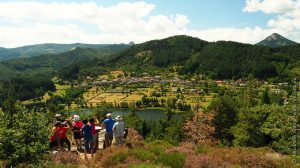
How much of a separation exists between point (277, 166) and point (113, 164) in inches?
279

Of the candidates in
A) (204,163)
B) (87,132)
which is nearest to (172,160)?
(204,163)

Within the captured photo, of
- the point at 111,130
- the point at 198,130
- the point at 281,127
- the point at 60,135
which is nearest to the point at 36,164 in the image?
the point at 60,135

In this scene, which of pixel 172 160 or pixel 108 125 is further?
pixel 108 125

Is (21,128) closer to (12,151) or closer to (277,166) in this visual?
(12,151)

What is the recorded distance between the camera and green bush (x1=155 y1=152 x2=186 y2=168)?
13.5 metres

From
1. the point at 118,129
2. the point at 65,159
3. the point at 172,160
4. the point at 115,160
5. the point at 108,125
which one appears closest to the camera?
the point at 172,160

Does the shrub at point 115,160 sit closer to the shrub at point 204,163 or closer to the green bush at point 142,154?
the green bush at point 142,154

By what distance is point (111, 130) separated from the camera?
20.0m

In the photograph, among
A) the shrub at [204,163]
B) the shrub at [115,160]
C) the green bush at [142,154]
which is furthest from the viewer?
the green bush at [142,154]

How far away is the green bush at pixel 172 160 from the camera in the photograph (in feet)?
44.4

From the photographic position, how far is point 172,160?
13711 mm

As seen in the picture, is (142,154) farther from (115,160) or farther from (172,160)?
(172,160)

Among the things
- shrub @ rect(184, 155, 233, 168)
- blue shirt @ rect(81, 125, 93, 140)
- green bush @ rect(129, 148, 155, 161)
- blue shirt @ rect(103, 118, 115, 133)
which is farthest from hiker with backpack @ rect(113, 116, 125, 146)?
shrub @ rect(184, 155, 233, 168)

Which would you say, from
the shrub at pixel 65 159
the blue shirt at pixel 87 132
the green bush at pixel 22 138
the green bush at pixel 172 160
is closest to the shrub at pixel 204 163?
the green bush at pixel 172 160
